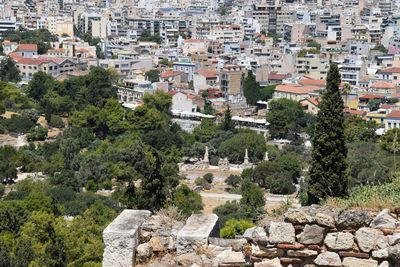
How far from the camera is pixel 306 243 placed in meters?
3.98

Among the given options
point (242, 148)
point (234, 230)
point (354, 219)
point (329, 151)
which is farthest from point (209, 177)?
point (354, 219)

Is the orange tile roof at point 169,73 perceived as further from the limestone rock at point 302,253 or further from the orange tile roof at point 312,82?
the limestone rock at point 302,253

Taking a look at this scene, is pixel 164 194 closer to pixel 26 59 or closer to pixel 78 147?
pixel 78 147

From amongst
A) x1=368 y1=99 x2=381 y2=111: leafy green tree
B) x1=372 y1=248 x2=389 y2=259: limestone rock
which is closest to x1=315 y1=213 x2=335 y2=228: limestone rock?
x1=372 y1=248 x2=389 y2=259: limestone rock

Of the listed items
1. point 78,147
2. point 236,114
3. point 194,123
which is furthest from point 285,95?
point 78,147

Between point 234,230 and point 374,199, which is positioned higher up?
point 374,199

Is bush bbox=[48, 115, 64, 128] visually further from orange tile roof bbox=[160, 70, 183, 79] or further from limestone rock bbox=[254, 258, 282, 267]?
limestone rock bbox=[254, 258, 282, 267]

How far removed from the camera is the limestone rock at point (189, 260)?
4.27 metres

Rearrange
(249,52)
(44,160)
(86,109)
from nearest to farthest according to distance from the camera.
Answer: (44,160) → (86,109) → (249,52)

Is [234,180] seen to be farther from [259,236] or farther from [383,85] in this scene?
[259,236]

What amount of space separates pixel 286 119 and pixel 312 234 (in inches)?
1347

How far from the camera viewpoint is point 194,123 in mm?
40000

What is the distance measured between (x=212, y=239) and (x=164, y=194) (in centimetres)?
850

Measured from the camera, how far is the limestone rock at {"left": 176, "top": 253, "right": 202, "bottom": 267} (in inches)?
168
